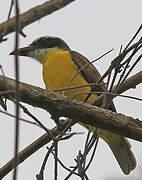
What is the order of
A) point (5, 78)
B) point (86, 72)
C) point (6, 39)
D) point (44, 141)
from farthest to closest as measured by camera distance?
point (86, 72) → point (44, 141) → point (5, 78) → point (6, 39)

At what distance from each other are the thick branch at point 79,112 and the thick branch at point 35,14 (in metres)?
0.73

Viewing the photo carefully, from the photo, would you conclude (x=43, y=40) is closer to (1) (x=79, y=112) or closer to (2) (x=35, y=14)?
(1) (x=79, y=112)

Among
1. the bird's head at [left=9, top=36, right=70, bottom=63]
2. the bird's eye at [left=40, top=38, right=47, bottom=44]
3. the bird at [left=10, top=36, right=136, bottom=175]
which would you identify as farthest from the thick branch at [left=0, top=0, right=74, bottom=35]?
the bird's eye at [left=40, top=38, right=47, bottom=44]

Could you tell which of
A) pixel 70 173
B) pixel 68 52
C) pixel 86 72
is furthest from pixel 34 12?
pixel 68 52

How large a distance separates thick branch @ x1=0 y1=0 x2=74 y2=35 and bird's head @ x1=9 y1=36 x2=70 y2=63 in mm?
4131

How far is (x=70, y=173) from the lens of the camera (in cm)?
314

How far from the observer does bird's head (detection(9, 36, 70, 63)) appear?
244 inches

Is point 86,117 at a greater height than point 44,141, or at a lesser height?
lesser

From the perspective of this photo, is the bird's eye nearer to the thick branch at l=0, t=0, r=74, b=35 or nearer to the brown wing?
the brown wing

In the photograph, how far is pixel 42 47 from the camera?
6371 mm

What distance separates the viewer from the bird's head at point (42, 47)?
6.19 meters

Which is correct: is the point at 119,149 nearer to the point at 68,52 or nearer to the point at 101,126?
the point at 68,52

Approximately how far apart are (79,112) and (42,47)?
369cm

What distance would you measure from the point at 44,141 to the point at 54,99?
45.3 inches
